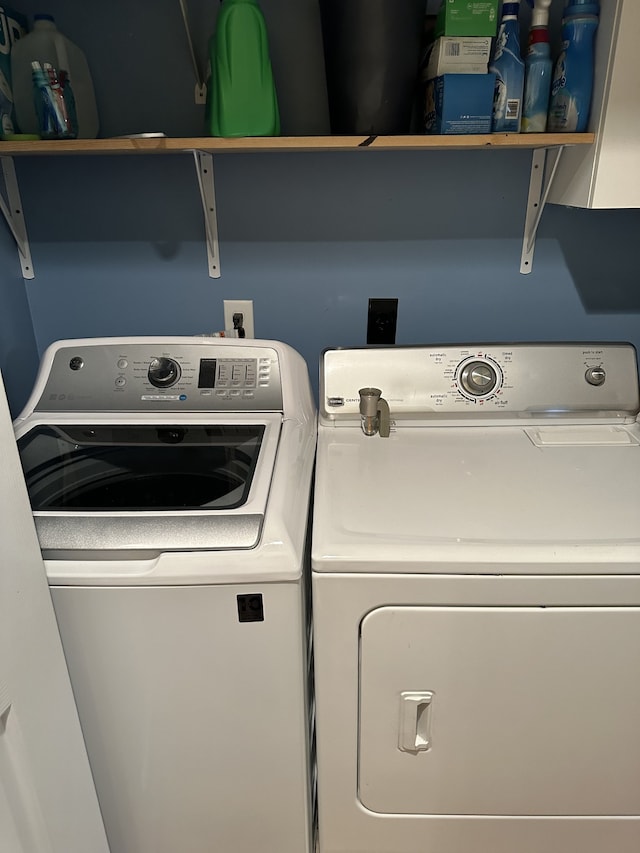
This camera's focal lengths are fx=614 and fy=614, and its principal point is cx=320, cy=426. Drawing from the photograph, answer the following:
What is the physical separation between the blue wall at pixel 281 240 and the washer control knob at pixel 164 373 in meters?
0.32

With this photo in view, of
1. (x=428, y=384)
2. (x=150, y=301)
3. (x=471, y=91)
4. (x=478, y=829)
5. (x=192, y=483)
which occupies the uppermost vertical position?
(x=471, y=91)

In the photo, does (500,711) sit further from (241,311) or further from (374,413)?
(241,311)

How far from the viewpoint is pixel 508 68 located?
1317mm

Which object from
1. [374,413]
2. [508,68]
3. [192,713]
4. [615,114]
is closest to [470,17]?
[508,68]

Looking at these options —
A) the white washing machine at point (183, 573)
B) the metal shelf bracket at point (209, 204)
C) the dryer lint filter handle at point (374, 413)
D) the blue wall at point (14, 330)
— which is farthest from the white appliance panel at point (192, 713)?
the metal shelf bracket at point (209, 204)

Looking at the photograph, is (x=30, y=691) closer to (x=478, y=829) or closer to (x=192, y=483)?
(x=192, y=483)

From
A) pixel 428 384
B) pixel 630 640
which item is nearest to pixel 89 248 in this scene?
pixel 428 384

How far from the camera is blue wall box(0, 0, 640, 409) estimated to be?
1.55 meters

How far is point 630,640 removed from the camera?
3.44 feet

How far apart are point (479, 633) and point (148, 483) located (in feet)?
2.35

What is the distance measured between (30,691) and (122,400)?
0.69 meters

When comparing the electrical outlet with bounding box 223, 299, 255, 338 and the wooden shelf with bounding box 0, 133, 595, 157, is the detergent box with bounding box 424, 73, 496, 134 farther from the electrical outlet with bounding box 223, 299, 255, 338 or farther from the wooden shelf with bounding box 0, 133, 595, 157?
the electrical outlet with bounding box 223, 299, 255, 338

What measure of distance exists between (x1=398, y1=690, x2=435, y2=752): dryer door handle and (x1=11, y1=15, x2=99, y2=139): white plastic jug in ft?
4.81

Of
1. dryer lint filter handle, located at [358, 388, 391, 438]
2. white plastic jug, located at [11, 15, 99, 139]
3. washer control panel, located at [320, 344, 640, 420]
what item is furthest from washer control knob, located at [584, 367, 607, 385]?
white plastic jug, located at [11, 15, 99, 139]
